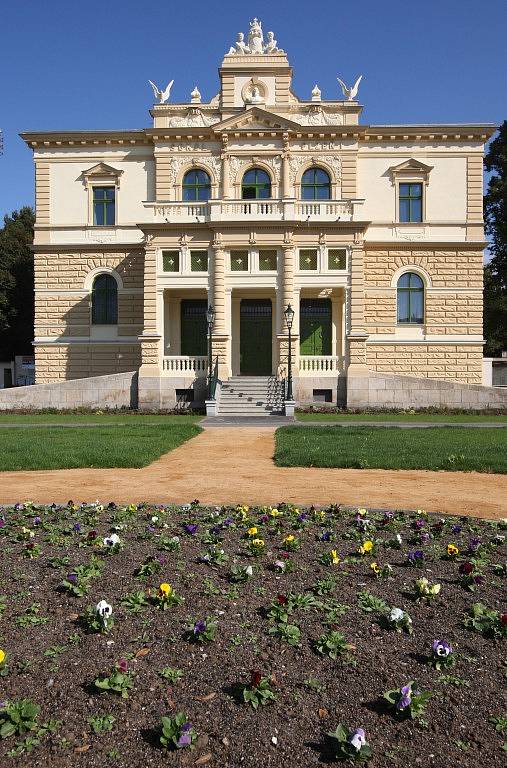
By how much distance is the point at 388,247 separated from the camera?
29.3 m

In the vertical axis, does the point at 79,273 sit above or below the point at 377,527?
above

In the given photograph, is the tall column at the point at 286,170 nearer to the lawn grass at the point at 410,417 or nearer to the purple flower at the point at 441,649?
the lawn grass at the point at 410,417

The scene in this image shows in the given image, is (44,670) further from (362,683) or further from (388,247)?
(388,247)

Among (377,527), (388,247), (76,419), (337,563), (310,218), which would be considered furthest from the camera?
(388,247)

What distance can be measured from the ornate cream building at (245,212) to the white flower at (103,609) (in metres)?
23.3

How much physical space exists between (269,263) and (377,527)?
21.7m

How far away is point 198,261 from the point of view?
2659cm

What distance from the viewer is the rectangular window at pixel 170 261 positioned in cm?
2664

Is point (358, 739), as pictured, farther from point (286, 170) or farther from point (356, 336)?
point (286, 170)

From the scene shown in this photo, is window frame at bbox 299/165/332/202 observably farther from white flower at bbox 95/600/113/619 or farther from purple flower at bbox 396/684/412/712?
purple flower at bbox 396/684/412/712

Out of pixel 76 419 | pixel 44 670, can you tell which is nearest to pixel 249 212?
pixel 76 419

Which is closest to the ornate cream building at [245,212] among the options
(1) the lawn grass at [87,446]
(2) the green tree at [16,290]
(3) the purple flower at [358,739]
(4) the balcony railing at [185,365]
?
→ (4) the balcony railing at [185,365]

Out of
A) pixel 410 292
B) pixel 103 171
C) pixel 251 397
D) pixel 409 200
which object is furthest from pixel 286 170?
pixel 251 397

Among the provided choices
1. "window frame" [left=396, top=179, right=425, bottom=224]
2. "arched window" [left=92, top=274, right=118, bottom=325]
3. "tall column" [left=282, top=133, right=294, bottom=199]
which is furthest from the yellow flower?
"window frame" [left=396, top=179, right=425, bottom=224]
